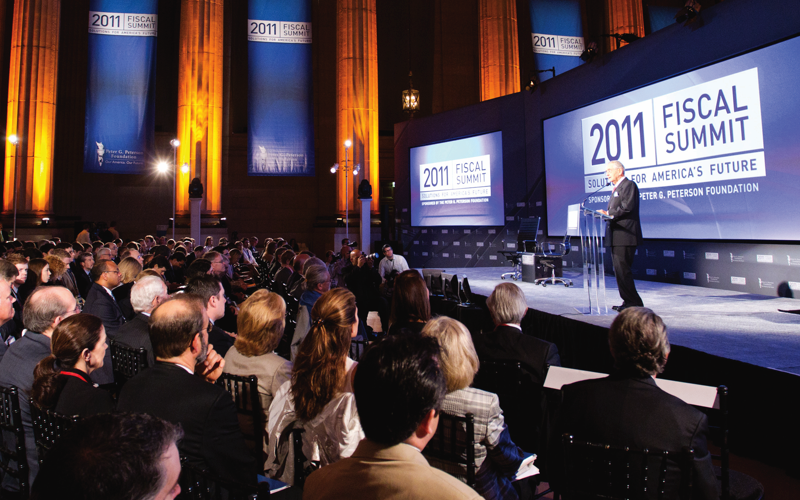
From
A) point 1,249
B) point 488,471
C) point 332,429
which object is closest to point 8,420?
point 332,429

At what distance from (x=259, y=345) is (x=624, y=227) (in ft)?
13.8

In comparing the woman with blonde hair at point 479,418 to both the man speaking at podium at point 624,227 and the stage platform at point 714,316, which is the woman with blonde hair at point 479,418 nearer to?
the stage platform at point 714,316

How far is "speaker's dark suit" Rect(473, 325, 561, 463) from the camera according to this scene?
9.84 ft

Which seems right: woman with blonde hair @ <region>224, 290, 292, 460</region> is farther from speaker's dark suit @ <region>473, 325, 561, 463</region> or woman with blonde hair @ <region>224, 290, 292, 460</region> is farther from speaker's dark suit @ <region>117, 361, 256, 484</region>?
speaker's dark suit @ <region>473, 325, 561, 463</region>

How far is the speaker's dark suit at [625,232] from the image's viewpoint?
539 cm

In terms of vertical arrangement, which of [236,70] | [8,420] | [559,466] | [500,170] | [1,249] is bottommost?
[559,466]

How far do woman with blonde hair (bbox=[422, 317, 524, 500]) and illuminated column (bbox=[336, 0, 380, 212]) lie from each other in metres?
15.0

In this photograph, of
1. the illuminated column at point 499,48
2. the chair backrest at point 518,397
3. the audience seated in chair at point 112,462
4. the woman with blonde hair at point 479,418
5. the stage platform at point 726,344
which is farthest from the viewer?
the illuminated column at point 499,48

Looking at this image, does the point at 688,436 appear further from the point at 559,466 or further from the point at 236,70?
the point at 236,70

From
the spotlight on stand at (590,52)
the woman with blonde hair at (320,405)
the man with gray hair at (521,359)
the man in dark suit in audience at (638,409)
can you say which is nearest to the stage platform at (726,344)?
the man with gray hair at (521,359)

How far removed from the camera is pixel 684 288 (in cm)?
794

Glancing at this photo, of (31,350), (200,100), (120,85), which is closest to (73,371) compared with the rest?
(31,350)

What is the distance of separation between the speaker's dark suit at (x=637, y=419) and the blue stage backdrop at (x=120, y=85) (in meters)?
15.0

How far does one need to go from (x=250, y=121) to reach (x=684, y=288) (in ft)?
39.9
